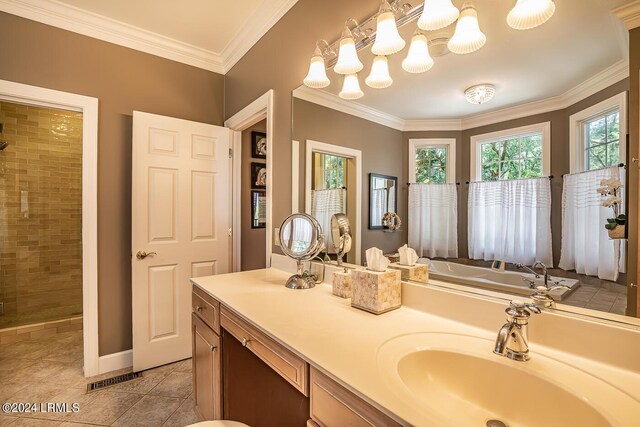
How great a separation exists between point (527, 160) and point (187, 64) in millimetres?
2652

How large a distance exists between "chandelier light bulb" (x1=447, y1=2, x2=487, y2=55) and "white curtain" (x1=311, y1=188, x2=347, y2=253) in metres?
0.79

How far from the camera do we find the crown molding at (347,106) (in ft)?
4.40

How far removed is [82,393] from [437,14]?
288 centimetres

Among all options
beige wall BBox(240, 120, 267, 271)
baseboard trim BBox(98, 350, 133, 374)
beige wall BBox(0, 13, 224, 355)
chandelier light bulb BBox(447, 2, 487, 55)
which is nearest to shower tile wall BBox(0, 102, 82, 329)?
beige wall BBox(0, 13, 224, 355)

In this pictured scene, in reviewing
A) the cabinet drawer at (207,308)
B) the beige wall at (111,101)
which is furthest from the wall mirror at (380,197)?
the beige wall at (111,101)

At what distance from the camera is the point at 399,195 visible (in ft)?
4.31

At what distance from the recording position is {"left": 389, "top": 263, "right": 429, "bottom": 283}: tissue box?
123cm

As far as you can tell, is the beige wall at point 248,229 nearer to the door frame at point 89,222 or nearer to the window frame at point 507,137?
the door frame at point 89,222

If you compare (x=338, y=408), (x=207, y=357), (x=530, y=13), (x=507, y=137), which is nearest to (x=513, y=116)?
(x=507, y=137)

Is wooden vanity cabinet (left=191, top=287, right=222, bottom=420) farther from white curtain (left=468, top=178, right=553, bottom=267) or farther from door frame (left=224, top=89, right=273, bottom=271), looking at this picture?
white curtain (left=468, top=178, right=553, bottom=267)

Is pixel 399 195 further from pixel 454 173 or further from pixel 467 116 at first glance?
pixel 467 116

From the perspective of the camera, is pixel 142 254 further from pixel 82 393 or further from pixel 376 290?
pixel 376 290

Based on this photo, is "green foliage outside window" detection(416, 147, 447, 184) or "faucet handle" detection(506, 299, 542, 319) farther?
"green foliage outside window" detection(416, 147, 447, 184)

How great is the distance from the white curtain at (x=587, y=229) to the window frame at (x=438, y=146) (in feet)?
1.17
